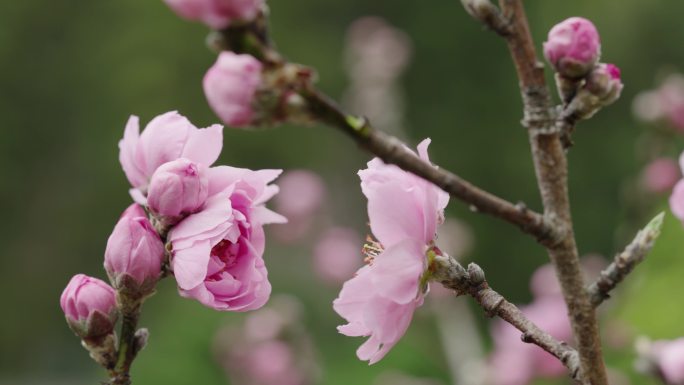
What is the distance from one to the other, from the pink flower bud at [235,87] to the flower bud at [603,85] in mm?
302

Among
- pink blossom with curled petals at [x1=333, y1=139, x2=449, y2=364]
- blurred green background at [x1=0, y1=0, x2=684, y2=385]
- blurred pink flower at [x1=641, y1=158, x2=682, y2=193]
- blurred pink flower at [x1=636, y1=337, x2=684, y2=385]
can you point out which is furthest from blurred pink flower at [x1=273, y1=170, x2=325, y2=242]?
blurred green background at [x1=0, y1=0, x2=684, y2=385]

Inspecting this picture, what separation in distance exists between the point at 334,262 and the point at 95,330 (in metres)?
3.51

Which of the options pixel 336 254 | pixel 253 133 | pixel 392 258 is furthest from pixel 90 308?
pixel 253 133

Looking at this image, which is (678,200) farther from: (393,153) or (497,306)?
(393,153)

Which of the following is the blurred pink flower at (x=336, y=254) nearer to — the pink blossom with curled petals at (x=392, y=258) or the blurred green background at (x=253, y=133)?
the pink blossom with curled petals at (x=392, y=258)

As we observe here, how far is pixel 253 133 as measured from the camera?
411 inches

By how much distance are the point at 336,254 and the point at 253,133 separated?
6.24 meters

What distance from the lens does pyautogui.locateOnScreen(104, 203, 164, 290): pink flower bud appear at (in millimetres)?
841

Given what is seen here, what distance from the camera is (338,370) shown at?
599 cm

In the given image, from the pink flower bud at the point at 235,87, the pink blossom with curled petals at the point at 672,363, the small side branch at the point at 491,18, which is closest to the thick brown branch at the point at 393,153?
the pink flower bud at the point at 235,87

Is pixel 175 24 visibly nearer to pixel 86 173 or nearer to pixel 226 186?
pixel 86 173

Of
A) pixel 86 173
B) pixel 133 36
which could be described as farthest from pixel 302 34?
pixel 86 173

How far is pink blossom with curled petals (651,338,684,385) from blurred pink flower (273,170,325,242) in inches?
106

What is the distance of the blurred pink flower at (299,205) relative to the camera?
12.5 ft
